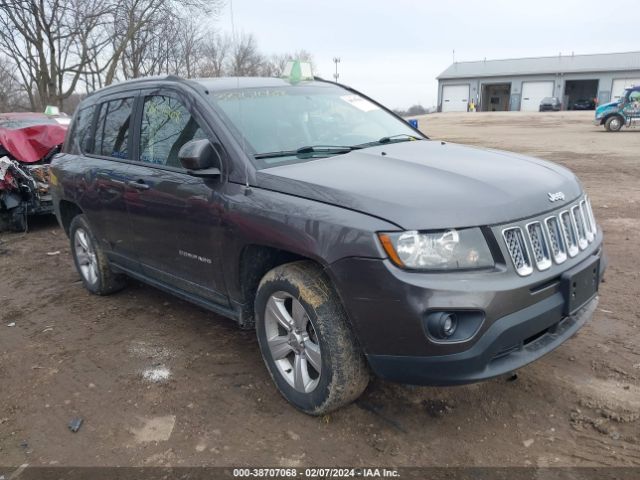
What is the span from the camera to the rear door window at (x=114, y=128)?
13.8 ft

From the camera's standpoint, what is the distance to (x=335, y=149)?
340 cm

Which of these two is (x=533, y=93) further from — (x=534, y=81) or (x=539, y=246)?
(x=539, y=246)

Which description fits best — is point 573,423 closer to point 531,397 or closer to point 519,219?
point 531,397

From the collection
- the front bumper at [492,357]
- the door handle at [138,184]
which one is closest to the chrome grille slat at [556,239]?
the front bumper at [492,357]

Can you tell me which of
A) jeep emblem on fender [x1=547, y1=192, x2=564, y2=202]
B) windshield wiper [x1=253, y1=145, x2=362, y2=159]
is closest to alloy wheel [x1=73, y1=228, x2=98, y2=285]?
windshield wiper [x1=253, y1=145, x2=362, y2=159]

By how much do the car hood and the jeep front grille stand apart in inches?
2.7

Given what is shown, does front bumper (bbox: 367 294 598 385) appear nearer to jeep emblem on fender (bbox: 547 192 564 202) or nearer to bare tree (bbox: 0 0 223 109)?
jeep emblem on fender (bbox: 547 192 564 202)

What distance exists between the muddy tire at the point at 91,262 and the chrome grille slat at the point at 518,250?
3682 mm

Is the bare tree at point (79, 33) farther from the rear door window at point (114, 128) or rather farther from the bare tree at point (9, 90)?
the rear door window at point (114, 128)

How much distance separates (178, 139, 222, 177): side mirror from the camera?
3027 mm

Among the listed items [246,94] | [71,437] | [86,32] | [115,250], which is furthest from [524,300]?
[86,32]

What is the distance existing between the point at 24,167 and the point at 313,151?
6656 millimetres

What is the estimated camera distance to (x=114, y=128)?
442 cm

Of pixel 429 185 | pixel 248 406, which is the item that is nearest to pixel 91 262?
pixel 248 406
